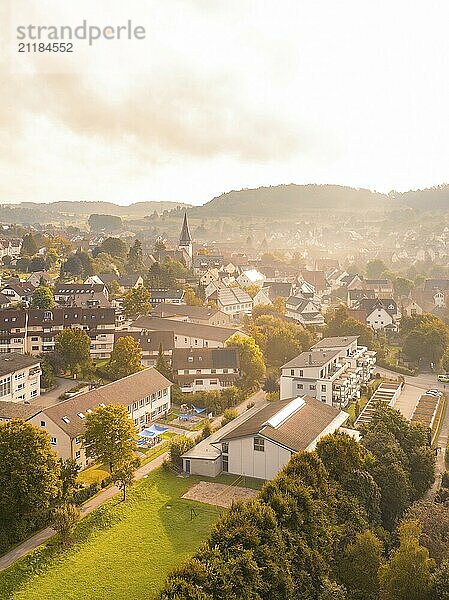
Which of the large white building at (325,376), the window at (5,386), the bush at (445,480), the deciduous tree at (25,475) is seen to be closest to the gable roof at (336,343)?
the large white building at (325,376)

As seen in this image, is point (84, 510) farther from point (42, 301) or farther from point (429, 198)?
point (429, 198)

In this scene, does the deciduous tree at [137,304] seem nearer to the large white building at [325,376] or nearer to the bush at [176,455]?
the large white building at [325,376]

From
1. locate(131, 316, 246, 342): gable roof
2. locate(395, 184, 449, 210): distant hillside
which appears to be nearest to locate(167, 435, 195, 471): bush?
locate(131, 316, 246, 342): gable roof

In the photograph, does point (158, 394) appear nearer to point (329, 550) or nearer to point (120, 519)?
point (120, 519)

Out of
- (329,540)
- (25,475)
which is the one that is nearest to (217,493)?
(329,540)

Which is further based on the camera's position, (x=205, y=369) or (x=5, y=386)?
(x=205, y=369)

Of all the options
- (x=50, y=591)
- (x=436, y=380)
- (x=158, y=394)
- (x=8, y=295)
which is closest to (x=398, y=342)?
(x=436, y=380)

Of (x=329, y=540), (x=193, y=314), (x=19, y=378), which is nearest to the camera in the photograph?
(x=329, y=540)
